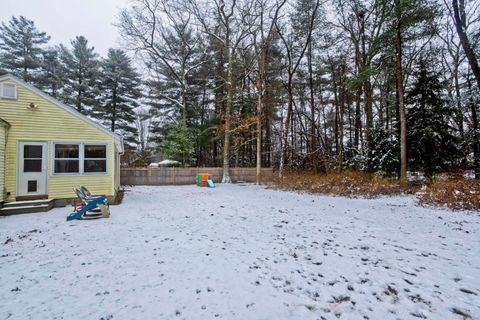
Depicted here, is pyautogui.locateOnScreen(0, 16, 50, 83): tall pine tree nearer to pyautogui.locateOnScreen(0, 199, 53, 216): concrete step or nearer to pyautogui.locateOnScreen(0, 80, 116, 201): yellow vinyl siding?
pyautogui.locateOnScreen(0, 80, 116, 201): yellow vinyl siding

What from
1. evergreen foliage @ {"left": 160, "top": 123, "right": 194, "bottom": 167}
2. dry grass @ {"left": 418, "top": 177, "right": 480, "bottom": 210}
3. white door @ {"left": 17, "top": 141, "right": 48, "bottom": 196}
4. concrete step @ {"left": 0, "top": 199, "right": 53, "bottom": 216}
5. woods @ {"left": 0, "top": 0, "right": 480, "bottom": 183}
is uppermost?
woods @ {"left": 0, "top": 0, "right": 480, "bottom": 183}

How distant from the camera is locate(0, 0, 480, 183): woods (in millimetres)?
11281

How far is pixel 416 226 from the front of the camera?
16.4ft

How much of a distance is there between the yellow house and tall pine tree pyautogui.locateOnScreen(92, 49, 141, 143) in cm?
1397

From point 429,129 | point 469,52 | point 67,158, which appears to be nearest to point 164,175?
→ point 67,158

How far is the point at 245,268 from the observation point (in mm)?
3260

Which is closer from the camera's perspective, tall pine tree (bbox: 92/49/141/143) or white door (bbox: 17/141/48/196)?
white door (bbox: 17/141/48/196)

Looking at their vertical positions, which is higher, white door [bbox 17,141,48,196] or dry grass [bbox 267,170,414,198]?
white door [bbox 17,141,48,196]

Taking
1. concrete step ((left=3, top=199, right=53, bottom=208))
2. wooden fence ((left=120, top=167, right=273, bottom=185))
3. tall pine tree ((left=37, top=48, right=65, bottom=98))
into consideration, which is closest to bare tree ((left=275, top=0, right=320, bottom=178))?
wooden fence ((left=120, top=167, right=273, bottom=185))

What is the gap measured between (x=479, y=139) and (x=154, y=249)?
55.6 ft

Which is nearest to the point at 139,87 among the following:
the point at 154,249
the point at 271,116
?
the point at 271,116

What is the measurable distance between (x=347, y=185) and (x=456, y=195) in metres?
3.77

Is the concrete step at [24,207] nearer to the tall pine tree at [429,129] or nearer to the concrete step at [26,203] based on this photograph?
the concrete step at [26,203]

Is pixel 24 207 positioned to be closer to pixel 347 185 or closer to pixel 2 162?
pixel 2 162
